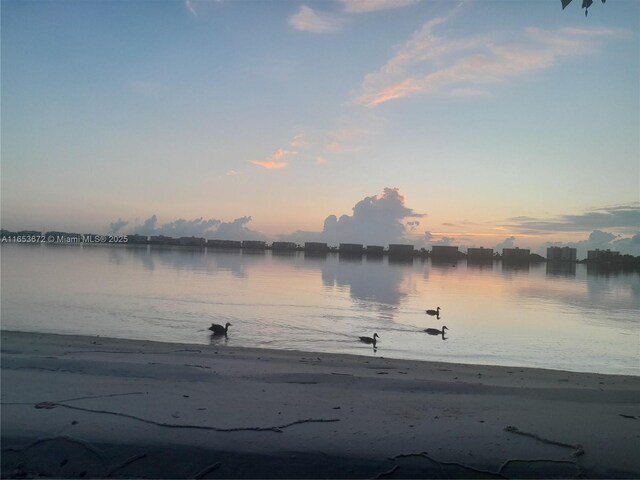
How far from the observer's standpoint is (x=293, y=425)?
218 inches

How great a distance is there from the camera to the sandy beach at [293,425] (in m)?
4.67

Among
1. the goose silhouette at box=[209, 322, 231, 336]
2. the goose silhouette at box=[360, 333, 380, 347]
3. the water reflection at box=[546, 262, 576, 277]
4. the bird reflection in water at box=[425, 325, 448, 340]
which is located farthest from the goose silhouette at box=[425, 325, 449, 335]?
the water reflection at box=[546, 262, 576, 277]

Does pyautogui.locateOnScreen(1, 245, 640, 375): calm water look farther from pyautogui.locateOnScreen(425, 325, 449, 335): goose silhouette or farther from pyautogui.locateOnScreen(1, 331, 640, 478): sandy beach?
pyautogui.locateOnScreen(1, 331, 640, 478): sandy beach

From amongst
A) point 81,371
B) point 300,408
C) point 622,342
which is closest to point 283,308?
point 622,342

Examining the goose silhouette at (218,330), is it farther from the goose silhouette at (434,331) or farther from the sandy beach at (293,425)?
the goose silhouette at (434,331)

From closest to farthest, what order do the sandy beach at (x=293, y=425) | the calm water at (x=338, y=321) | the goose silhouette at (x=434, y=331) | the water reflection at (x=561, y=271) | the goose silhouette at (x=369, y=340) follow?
the sandy beach at (x=293, y=425) → the calm water at (x=338, y=321) → the goose silhouette at (x=369, y=340) → the goose silhouette at (x=434, y=331) → the water reflection at (x=561, y=271)

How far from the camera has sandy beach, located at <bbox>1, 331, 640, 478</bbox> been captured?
4.67 m

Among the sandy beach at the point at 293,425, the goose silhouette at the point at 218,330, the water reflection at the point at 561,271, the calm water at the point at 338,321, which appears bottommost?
the water reflection at the point at 561,271

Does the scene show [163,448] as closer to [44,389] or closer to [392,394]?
[44,389]

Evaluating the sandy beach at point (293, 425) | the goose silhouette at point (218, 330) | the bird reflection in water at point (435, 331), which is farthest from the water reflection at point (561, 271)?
the sandy beach at point (293, 425)

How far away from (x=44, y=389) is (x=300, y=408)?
133 inches

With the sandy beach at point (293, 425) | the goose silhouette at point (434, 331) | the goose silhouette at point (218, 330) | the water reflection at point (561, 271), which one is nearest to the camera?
the sandy beach at point (293, 425)

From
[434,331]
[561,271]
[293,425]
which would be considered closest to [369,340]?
[434,331]

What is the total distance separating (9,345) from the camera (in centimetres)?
1073
